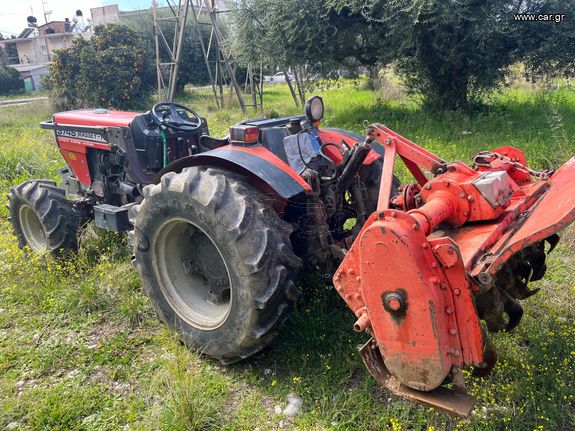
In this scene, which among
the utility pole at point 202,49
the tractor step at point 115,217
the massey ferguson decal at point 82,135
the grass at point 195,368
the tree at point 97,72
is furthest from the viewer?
the tree at point 97,72

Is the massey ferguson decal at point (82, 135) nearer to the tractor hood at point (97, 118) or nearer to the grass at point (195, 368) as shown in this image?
the tractor hood at point (97, 118)

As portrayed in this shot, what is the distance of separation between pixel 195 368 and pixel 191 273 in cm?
74

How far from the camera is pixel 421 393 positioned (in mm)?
2268

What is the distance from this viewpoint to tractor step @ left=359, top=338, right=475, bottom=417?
85.0 inches

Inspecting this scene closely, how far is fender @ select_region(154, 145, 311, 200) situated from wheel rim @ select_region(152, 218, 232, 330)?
0.52 meters

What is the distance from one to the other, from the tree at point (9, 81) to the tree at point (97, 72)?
20.1 meters

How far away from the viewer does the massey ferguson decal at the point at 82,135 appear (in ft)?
15.7

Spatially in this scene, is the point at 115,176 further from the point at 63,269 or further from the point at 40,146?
the point at 40,146

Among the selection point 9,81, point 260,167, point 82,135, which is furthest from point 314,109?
point 9,81

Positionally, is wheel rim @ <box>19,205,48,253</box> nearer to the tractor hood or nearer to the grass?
the grass

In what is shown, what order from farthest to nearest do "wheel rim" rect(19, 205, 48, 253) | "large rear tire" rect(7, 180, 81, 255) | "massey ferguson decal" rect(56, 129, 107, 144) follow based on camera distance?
1. "wheel rim" rect(19, 205, 48, 253)
2. "massey ferguson decal" rect(56, 129, 107, 144)
3. "large rear tire" rect(7, 180, 81, 255)

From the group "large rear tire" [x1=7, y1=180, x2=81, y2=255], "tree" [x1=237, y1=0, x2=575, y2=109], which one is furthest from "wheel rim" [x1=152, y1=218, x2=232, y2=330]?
"tree" [x1=237, y1=0, x2=575, y2=109]

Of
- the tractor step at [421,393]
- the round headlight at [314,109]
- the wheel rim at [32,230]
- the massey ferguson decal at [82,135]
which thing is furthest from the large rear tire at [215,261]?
the wheel rim at [32,230]

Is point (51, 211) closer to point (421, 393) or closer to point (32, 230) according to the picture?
point (32, 230)
